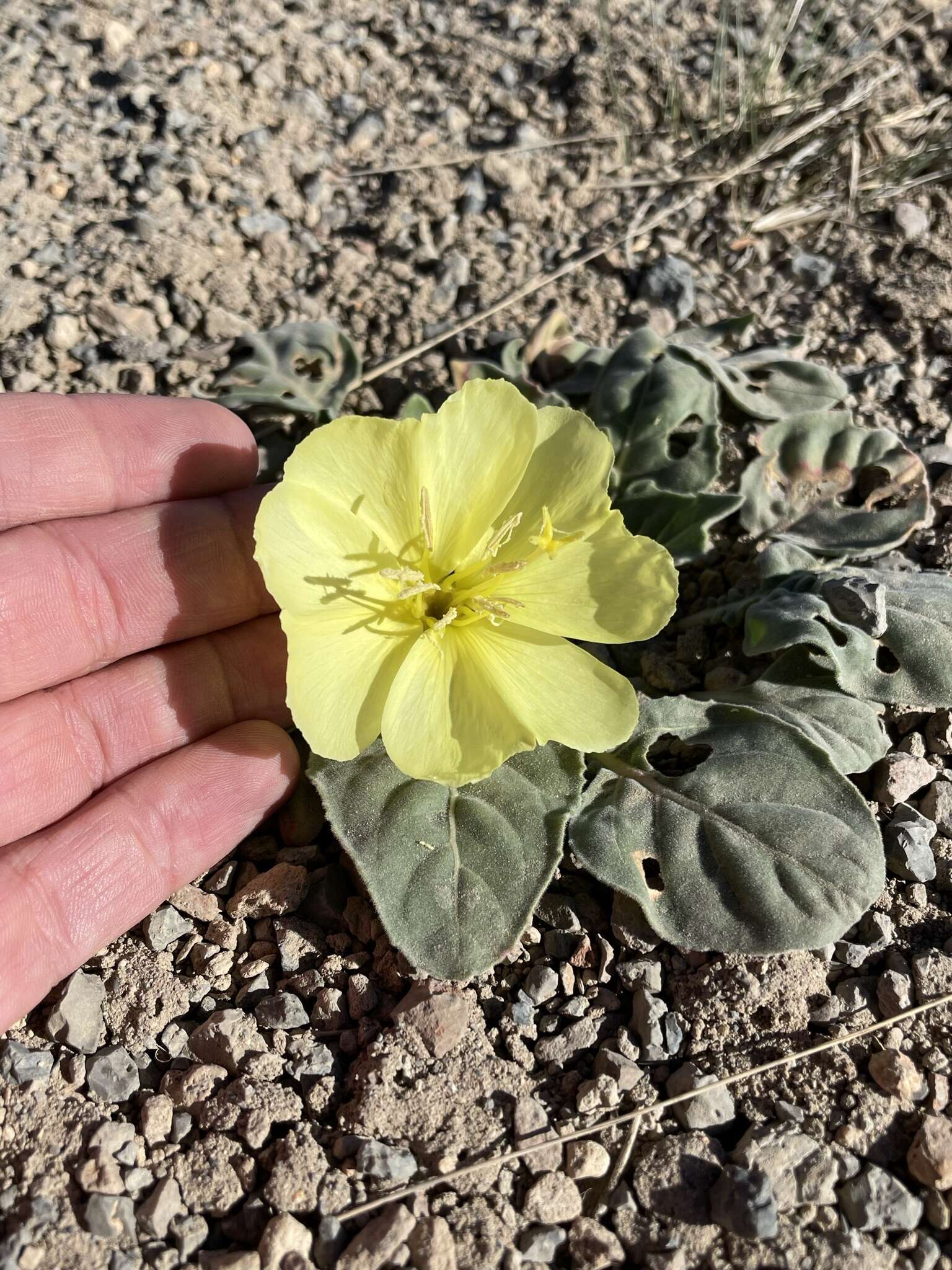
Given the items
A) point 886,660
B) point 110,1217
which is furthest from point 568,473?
point 110,1217

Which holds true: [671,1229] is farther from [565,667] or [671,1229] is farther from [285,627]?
[285,627]

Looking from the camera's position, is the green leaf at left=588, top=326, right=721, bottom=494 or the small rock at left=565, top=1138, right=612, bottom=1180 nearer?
the small rock at left=565, top=1138, right=612, bottom=1180

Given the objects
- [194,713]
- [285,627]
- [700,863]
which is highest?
[285,627]

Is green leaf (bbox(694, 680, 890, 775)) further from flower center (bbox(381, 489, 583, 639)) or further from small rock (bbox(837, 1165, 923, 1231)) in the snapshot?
small rock (bbox(837, 1165, 923, 1231))

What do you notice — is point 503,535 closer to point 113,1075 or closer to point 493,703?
point 493,703

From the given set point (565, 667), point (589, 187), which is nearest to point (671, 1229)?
point (565, 667)

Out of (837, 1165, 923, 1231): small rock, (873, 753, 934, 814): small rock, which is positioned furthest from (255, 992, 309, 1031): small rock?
(873, 753, 934, 814): small rock

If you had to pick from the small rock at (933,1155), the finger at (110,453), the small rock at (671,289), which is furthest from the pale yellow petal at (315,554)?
the small rock at (671,289)
